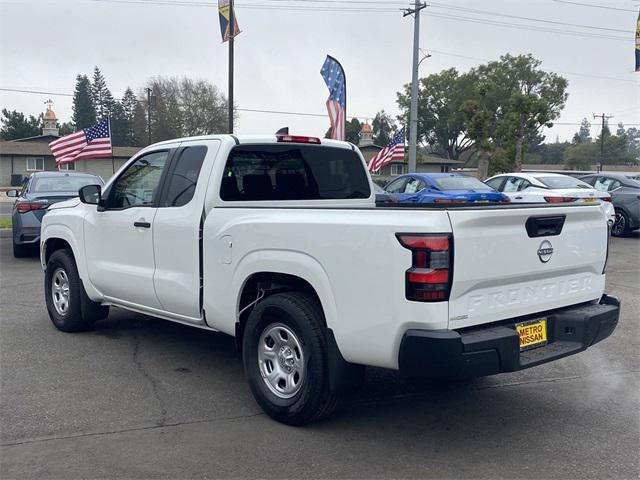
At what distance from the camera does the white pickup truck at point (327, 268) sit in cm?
350

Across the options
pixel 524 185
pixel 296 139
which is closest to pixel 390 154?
pixel 524 185

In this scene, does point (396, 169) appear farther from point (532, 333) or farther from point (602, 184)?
point (532, 333)

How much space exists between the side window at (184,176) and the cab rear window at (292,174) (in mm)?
274

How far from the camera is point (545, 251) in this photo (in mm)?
3965

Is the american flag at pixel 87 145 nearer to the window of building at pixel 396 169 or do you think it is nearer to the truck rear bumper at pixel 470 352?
the truck rear bumper at pixel 470 352

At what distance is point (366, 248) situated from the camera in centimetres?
362

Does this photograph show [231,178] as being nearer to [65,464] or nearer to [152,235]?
[152,235]

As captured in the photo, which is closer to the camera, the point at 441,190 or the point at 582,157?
the point at 441,190

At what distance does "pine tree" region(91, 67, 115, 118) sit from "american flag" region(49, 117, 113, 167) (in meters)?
84.7

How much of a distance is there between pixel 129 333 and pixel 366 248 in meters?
3.89

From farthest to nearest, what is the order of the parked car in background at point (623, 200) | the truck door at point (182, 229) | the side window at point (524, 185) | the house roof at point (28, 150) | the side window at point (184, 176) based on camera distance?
the house roof at point (28, 150) < the parked car in background at point (623, 200) < the side window at point (524, 185) < the side window at point (184, 176) < the truck door at point (182, 229)

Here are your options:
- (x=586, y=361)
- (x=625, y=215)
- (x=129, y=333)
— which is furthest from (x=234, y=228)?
(x=625, y=215)

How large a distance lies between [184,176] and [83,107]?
3952 inches

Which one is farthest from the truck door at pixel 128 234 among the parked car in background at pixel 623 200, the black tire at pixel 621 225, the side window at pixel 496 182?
the black tire at pixel 621 225
